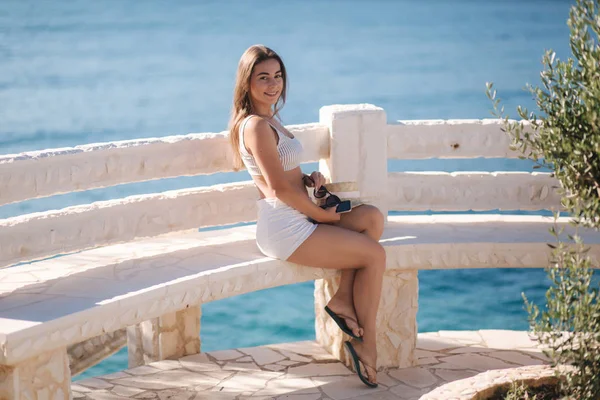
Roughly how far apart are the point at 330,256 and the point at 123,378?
1.34 meters

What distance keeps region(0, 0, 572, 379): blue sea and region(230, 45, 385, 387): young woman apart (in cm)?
421

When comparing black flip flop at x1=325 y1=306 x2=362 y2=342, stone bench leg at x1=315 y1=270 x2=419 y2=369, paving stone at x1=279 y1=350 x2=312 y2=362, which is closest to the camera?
black flip flop at x1=325 y1=306 x2=362 y2=342

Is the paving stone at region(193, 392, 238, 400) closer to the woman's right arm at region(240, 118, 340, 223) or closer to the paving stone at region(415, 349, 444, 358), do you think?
the woman's right arm at region(240, 118, 340, 223)

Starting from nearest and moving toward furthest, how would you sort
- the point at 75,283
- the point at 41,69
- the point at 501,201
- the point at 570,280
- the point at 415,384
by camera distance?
the point at 570,280 < the point at 75,283 < the point at 415,384 < the point at 501,201 < the point at 41,69

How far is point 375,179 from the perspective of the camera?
195 inches

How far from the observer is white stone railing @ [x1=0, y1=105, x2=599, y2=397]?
4.18m

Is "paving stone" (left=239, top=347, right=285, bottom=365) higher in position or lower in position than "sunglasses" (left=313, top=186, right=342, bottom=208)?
lower

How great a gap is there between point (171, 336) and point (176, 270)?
1.01m

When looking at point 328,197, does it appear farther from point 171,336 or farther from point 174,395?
point 171,336

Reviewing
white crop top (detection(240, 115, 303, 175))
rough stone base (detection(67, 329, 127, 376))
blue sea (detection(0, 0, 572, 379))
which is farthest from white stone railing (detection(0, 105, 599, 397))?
blue sea (detection(0, 0, 572, 379))

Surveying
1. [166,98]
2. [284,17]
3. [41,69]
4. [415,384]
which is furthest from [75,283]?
[284,17]

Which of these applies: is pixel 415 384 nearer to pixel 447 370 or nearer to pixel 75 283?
pixel 447 370

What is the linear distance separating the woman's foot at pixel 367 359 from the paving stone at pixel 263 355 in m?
0.71

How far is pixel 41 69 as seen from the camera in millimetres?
21984
